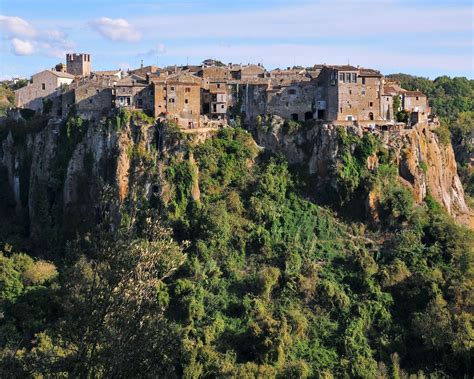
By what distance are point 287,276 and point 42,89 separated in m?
24.5

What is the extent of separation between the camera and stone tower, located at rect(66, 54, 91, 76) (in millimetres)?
57625

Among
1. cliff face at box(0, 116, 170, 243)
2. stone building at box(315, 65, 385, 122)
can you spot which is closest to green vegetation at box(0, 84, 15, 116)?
cliff face at box(0, 116, 170, 243)

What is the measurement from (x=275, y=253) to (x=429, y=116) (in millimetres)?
18695

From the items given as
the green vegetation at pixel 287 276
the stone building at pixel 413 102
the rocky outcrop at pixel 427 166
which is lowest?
the green vegetation at pixel 287 276

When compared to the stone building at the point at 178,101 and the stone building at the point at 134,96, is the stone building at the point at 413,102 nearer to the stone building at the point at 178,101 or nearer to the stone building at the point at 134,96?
the stone building at the point at 178,101

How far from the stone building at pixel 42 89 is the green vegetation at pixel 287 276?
4.79m

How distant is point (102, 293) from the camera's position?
1814 cm

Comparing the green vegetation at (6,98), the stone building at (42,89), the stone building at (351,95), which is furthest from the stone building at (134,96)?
the green vegetation at (6,98)

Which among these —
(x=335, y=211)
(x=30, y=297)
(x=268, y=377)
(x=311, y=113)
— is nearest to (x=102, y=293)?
(x=268, y=377)

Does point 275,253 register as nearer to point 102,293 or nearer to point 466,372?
point 466,372

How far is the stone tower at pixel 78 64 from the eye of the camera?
189 feet

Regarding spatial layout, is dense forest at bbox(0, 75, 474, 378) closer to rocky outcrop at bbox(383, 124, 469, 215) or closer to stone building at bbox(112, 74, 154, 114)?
rocky outcrop at bbox(383, 124, 469, 215)

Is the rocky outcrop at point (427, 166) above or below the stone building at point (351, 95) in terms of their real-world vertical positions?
below

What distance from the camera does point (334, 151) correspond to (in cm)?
4622
